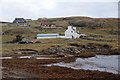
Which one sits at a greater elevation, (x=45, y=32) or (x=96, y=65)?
(x=45, y=32)

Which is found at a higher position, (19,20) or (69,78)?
→ (19,20)

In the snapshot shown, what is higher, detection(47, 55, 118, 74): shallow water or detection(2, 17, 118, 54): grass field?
detection(2, 17, 118, 54): grass field

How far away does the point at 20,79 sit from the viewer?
2439cm

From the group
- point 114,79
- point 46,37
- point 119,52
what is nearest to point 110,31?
point 46,37

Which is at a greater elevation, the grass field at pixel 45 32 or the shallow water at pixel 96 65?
the grass field at pixel 45 32

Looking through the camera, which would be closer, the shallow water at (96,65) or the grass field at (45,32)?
the shallow water at (96,65)

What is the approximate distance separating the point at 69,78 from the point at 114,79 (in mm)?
5898

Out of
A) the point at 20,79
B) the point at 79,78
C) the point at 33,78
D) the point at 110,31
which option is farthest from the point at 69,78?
the point at 110,31

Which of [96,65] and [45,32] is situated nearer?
[96,65]

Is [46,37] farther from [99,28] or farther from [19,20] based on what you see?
[19,20]

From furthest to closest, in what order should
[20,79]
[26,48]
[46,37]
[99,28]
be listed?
1. [99,28]
2. [46,37]
3. [26,48]
4. [20,79]

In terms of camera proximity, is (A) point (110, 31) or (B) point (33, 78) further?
(A) point (110, 31)

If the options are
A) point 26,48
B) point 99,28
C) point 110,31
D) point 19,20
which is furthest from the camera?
point 19,20

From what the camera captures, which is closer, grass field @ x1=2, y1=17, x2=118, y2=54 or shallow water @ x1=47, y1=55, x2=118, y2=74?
shallow water @ x1=47, y1=55, x2=118, y2=74
